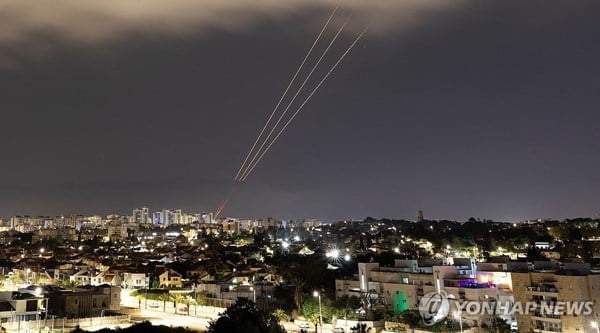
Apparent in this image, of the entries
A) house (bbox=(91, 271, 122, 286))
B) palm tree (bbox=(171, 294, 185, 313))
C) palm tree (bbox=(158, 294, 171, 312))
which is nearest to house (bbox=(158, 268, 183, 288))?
house (bbox=(91, 271, 122, 286))

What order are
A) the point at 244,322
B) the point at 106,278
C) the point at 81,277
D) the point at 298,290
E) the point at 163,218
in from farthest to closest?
the point at 163,218 < the point at 81,277 < the point at 106,278 < the point at 298,290 < the point at 244,322

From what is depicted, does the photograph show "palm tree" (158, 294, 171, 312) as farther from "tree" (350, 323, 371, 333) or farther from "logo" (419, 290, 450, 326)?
"logo" (419, 290, 450, 326)

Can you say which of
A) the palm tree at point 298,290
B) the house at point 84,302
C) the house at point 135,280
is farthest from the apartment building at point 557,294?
the house at point 135,280

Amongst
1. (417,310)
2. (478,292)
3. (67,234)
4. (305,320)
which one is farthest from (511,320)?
(67,234)

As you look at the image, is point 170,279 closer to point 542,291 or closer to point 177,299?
point 177,299

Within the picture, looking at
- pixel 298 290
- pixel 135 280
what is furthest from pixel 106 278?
pixel 298 290

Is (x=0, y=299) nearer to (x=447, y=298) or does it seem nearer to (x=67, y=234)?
(x=447, y=298)

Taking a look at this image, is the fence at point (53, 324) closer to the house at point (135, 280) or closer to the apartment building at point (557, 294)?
the apartment building at point (557, 294)
